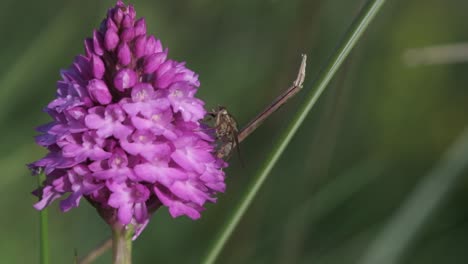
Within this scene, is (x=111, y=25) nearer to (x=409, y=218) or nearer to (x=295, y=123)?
(x=295, y=123)

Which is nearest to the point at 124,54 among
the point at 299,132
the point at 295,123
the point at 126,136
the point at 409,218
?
the point at 126,136

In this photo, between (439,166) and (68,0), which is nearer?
(439,166)

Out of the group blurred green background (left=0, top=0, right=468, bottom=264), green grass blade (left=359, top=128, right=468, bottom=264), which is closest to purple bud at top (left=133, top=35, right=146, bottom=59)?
blurred green background (left=0, top=0, right=468, bottom=264)

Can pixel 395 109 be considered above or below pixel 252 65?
below

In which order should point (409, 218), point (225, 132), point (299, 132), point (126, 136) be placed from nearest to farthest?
point (126, 136)
point (225, 132)
point (409, 218)
point (299, 132)

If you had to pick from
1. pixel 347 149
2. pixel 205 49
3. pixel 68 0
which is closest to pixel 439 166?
pixel 347 149

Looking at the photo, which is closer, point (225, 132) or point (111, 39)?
point (111, 39)

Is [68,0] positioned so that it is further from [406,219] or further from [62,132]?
[62,132]
